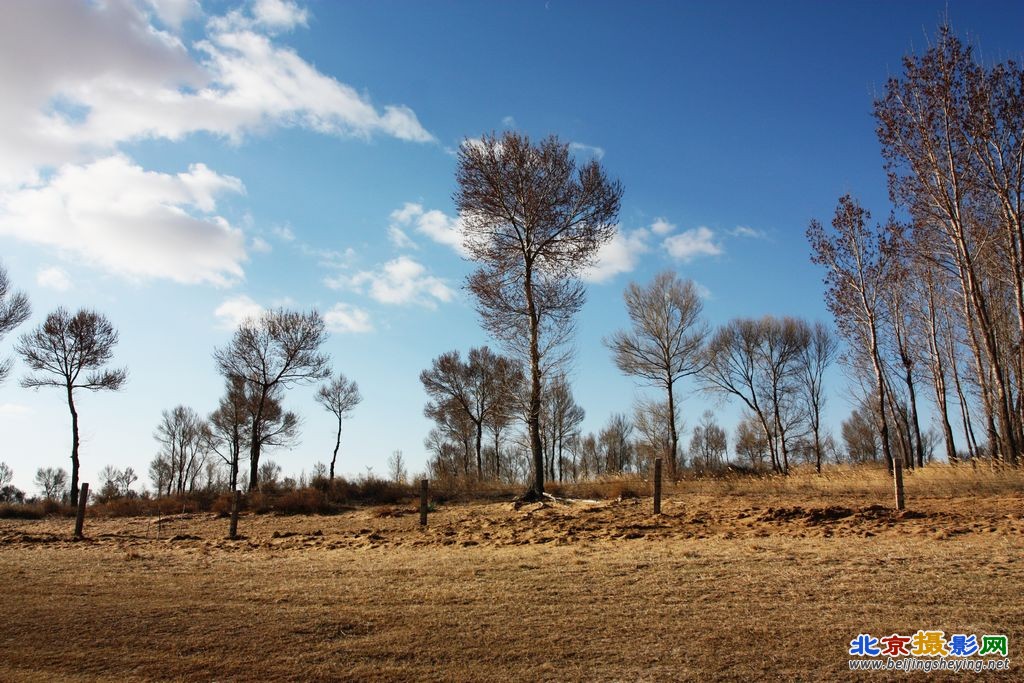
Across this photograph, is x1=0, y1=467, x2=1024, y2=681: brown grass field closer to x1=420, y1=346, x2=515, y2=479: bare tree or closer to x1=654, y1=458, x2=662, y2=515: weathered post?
x1=654, y1=458, x2=662, y2=515: weathered post

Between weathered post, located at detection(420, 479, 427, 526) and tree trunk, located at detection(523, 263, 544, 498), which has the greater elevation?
tree trunk, located at detection(523, 263, 544, 498)

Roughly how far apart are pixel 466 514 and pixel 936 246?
54.0 feet

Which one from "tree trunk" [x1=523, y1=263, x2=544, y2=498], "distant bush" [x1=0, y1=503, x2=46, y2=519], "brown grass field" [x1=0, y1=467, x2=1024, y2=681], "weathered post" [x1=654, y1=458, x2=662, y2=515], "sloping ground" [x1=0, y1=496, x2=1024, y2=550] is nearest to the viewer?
"brown grass field" [x1=0, y1=467, x2=1024, y2=681]

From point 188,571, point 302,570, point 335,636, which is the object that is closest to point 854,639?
point 335,636

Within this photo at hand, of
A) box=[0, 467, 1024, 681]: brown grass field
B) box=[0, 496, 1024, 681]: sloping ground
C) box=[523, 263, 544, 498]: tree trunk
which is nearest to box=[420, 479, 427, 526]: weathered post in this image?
box=[0, 467, 1024, 681]: brown grass field

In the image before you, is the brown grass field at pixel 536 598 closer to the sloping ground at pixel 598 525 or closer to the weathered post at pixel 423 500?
the sloping ground at pixel 598 525

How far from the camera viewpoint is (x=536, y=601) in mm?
7184

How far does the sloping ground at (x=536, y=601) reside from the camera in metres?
5.11

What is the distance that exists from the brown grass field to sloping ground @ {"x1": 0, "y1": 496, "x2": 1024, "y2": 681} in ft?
0.10

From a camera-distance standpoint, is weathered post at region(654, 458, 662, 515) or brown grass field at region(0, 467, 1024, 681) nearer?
brown grass field at region(0, 467, 1024, 681)

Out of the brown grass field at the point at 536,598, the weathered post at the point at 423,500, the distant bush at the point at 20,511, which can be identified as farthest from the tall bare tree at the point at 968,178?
the distant bush at the point at 20,511

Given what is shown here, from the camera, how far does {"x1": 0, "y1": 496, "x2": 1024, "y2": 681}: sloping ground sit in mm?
5113

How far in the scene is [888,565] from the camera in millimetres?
8195

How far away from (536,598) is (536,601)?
0.13 meters
